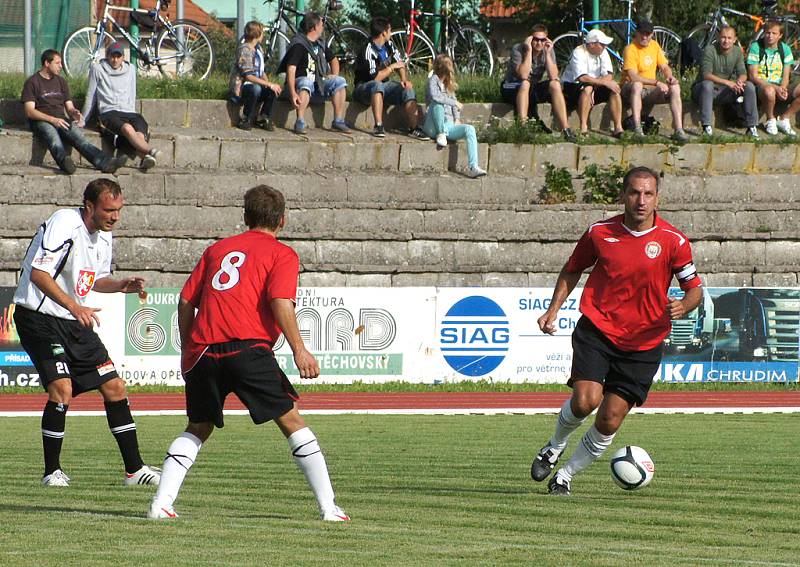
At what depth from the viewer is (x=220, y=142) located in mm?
22641

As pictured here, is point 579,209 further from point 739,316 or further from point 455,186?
point 739,316

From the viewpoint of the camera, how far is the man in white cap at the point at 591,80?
23.2m

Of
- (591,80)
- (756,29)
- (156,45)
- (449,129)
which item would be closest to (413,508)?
(449,129)

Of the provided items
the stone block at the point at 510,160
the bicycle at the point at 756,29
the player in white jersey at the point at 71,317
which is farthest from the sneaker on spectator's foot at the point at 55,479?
the bicycle at the point at 756,29

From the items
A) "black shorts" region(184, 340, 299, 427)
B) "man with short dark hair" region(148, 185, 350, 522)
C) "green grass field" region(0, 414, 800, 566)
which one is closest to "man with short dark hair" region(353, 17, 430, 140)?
"green grass field" region(0, 414, 800, 566)

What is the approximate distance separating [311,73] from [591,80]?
5008mm

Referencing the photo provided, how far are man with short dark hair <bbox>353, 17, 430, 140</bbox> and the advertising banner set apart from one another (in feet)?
18.0

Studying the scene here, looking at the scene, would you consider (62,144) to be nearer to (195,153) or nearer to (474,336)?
(195,153)

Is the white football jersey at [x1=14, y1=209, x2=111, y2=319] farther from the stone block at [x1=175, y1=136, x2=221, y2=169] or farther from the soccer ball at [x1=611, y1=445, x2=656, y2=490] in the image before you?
the stone block at [x1=175, y1=136, x2=221, y2=169]

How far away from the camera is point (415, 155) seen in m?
23.3

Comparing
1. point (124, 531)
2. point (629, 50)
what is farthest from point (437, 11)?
point (124, 531)

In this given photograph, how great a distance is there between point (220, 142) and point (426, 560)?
17681 millimetres

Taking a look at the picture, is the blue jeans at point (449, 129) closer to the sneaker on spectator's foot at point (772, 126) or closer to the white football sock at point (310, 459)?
the sneaker on spectator's foot at point (772, 126)

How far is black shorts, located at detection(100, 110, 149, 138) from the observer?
21.1 m
